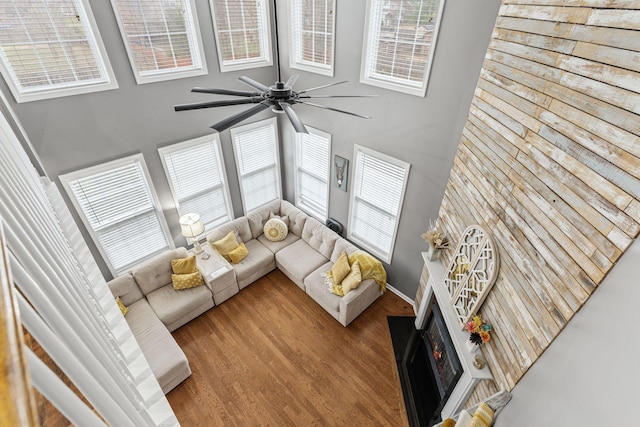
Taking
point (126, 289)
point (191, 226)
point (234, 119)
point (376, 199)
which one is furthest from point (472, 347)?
point (126, 289)

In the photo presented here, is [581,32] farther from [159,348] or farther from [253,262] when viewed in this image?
[159,348]

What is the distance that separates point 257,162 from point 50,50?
3371 mm

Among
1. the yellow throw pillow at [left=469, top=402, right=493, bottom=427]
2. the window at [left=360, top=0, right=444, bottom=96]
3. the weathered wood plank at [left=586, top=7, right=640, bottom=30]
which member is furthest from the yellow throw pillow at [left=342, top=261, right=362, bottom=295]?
the weathered wood plank at [left=586, top=7, right=640, bottom=30]

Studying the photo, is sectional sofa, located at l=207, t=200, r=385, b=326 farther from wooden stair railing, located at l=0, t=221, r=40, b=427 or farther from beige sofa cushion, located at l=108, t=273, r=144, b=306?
wooden stair railing, located at l=0, t=221, r=40, b=427

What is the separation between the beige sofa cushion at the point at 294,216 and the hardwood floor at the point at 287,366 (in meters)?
1.31

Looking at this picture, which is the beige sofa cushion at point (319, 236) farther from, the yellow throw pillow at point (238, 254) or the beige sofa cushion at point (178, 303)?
the beige sofa cushion at point (178, 303)

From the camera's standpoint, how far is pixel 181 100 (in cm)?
491

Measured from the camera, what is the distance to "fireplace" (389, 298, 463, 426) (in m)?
3.74

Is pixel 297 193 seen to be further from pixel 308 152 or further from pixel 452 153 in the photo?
pixel 452 153

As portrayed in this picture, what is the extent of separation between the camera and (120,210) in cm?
500

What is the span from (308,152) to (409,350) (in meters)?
3.80

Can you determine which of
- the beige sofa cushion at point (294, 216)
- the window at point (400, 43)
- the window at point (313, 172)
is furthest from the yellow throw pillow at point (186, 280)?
the window at point (400, 43)

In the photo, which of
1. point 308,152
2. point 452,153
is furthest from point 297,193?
point 452,153

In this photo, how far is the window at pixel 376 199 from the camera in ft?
16.3
